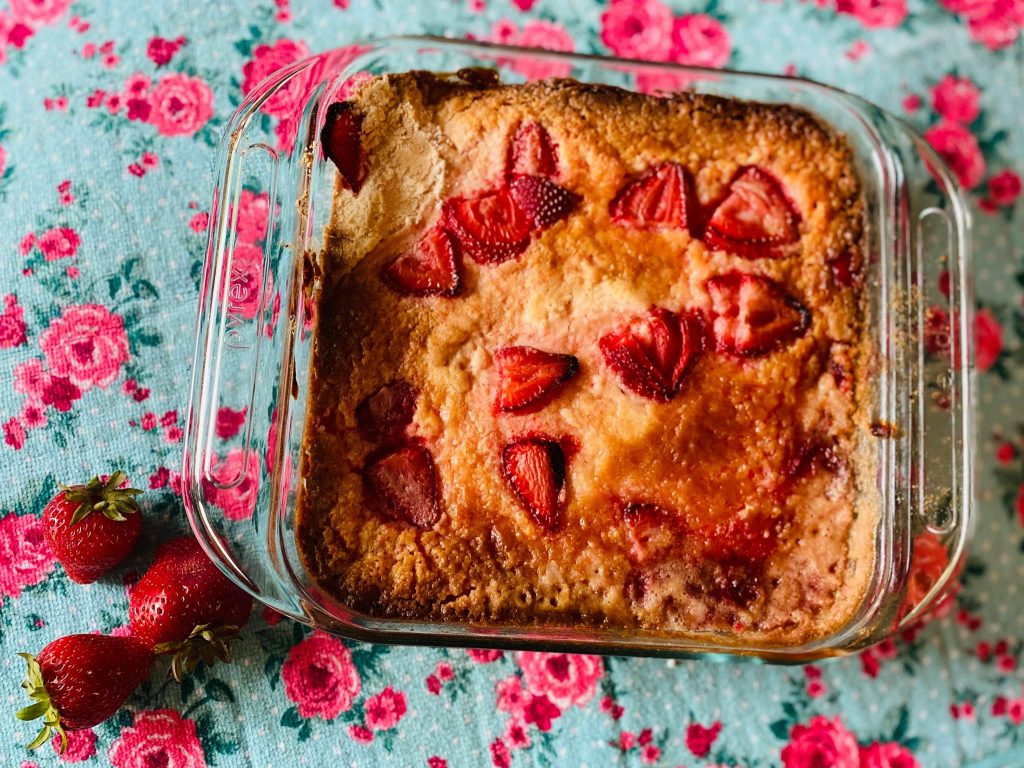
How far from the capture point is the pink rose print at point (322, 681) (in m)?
1.84

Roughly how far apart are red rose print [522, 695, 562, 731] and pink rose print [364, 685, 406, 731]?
0.25m

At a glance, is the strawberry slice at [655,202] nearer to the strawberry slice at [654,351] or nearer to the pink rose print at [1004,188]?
the strawberry slice at [654,351]

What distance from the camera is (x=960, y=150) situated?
6.37 ft

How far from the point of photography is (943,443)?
172 cm

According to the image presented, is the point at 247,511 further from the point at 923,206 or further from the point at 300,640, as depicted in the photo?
the point at 923,206

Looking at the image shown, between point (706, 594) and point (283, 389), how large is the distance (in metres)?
0.87

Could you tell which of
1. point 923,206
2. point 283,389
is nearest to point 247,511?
point 283,389

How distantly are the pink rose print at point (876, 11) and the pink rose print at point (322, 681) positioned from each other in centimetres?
171

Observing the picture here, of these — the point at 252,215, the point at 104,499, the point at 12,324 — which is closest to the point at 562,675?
the point at 104,499

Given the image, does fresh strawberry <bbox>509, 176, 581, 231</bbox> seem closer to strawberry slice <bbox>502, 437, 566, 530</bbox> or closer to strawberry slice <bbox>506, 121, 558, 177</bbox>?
strawberry slice <bbox>506, 121, 558, 177</bbox>

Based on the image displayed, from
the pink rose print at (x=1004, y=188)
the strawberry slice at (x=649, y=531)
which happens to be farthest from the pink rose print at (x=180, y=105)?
the pink rose print at (x=1004, y=188)

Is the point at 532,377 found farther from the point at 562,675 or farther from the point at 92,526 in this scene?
the point at 92,526

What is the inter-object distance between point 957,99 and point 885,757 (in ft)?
4.55

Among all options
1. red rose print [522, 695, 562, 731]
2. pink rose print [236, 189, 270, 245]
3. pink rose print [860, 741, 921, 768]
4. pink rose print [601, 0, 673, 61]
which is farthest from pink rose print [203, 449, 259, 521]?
pink rose print [860, 741, 921, 768]
